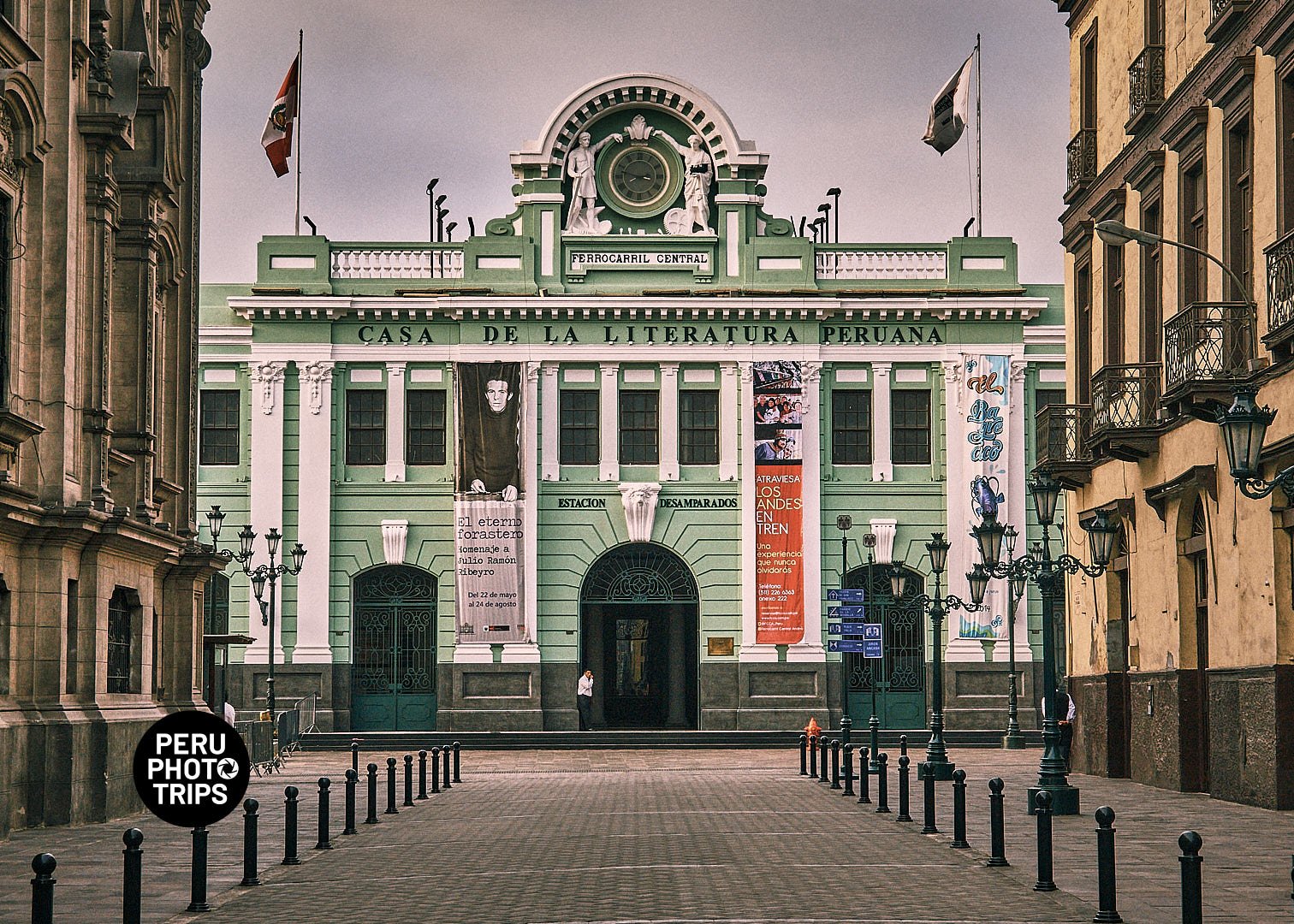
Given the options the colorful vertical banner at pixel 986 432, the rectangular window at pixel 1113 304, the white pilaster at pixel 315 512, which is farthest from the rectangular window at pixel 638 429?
the rectangular window at pixel 1113 304

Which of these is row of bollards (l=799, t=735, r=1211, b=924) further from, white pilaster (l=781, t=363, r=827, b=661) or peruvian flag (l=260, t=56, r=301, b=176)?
peruvian flag (l=260, t=56, r=301, b=176)

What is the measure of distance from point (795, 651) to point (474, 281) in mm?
12634

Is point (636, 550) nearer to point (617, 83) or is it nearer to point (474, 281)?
point (474, 281)

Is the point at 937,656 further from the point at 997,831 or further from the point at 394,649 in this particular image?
the point at 394,649

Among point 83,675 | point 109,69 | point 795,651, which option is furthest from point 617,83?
point 83,675

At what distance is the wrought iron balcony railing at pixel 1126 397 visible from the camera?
28.1 m

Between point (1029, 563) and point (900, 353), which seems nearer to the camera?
point (1029, 563)

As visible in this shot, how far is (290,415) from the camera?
1928 inches

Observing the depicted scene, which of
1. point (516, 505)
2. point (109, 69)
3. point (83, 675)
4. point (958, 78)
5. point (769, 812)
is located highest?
point (958, 78)

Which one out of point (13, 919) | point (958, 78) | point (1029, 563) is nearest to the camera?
point (13, 919)

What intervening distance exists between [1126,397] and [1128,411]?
1.22 ft

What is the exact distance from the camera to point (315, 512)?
1908 inches

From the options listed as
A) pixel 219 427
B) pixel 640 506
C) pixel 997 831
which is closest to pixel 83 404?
pixel 997 831

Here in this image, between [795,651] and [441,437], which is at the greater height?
[441,437]
